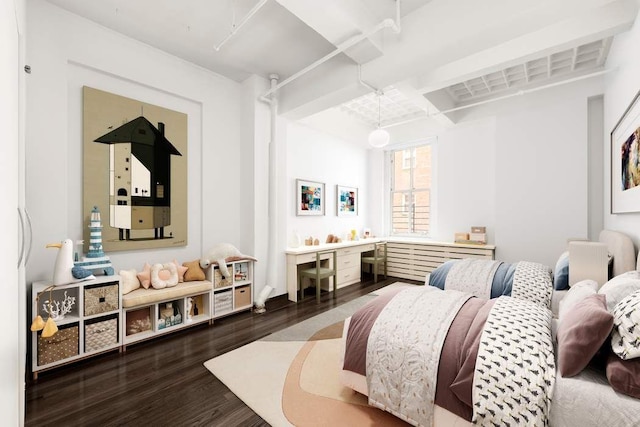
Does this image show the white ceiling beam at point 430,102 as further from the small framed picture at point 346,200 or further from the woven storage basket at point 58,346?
the woven storage basket at point 58,346

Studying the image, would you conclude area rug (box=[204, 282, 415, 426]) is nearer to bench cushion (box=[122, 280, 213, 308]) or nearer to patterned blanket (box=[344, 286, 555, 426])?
patterned blanket (box=[344, 286, 555, 426])

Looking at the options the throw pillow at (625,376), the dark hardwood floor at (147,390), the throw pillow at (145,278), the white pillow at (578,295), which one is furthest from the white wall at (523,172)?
the throw pillow at (145,278)

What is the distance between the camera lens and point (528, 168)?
452 cm

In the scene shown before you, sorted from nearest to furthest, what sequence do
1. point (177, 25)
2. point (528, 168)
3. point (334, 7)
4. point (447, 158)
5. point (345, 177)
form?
point (334, 7)
point (177, 25)
point (528, 168)
point (447, 158)
point (345, 177)

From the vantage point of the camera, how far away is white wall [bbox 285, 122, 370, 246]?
5.00m

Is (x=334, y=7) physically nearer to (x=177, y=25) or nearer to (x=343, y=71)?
(x=343, y=71)

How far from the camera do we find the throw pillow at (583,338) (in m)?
1.22

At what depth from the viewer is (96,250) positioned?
273 centimetres

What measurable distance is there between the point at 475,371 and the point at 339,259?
372 cm

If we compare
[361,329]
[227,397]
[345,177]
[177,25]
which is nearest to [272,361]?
[227,397]

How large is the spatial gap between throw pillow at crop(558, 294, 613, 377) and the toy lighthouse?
135 inches

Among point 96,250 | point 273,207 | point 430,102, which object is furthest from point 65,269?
point 430,102

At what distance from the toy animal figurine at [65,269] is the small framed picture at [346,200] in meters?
4.21

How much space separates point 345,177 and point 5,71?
5365 mm
